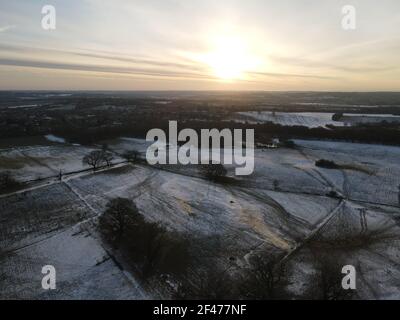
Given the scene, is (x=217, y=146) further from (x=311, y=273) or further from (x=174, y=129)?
(x=311, y=273)

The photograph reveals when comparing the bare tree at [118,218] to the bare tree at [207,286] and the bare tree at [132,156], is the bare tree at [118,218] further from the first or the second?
the bare tree at [132,156]

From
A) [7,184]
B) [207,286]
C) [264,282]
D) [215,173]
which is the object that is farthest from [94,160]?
[264,282]

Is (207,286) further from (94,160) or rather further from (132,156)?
(132,156)

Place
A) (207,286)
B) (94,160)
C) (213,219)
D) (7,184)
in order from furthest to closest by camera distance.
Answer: (94,160) < (7,184) < (213,219) < (207,286)

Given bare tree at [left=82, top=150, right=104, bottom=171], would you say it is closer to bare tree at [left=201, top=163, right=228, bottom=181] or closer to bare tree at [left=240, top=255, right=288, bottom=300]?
bare tree at [left=201, top=163, right=228, bottom=181]

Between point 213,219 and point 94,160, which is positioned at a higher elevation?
point 94,160

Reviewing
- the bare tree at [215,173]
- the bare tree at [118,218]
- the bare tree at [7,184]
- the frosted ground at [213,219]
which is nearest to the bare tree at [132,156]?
the frosted ground at [213,219]

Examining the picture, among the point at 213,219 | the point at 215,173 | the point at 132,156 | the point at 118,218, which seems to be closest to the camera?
the point at 118,218
